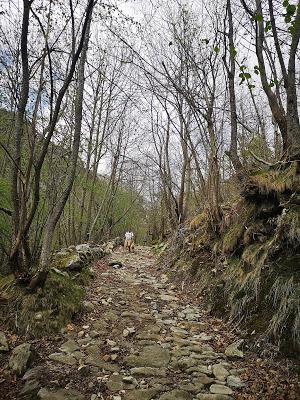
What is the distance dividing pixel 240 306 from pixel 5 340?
8.98ft

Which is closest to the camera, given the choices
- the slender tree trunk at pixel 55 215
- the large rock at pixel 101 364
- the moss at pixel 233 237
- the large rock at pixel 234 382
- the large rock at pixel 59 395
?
the large rock at pixel 59 395

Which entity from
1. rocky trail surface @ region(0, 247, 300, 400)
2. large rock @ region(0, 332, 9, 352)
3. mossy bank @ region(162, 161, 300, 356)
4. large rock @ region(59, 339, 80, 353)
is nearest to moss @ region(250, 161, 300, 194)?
mossy bank @ region(162, 161, 300, 356)

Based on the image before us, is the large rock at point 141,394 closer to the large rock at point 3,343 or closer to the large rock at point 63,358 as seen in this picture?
the large rock at point 63,358

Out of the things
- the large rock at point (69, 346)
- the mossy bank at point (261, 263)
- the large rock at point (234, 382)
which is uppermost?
the mossy bank at point (261, 263)

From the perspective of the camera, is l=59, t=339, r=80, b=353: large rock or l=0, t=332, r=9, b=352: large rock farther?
l=59, t=339, r=80, b=353: large rock

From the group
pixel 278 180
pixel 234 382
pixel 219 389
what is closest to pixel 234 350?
pixel 234 382

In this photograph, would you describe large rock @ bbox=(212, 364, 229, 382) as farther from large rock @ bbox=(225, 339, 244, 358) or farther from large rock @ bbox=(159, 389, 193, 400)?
large rock @ bbox=(159, 389, 193, 400)

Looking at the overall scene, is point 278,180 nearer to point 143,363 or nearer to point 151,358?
point 151,358

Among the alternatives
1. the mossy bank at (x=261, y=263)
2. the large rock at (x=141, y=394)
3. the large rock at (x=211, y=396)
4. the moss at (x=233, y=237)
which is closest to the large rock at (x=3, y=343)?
the large rock at (x=141, y=394)

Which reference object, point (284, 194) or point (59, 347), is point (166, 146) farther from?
point (59, 347)

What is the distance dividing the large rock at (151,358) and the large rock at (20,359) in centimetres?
95

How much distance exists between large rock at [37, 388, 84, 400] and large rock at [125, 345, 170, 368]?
69 centimetres

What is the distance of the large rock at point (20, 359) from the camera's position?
2.86 m

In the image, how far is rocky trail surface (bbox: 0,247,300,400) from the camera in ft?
8.68
